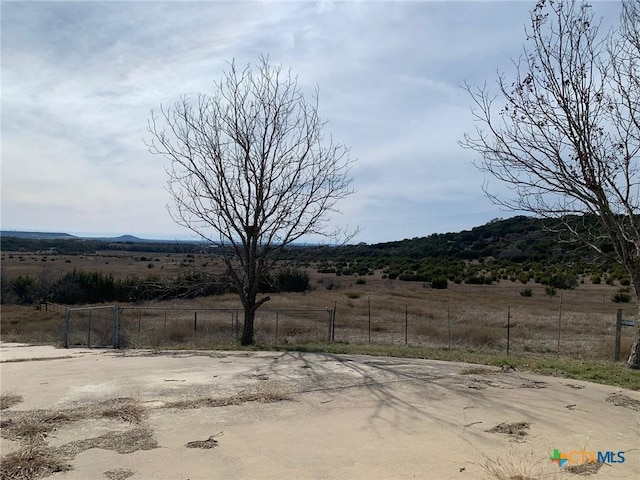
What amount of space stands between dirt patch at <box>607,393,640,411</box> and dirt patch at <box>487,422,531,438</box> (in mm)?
2123

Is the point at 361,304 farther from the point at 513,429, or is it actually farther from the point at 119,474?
the point at 119,474

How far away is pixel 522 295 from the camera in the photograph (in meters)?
41.0

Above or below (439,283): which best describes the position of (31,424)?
below

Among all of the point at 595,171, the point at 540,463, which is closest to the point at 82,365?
the point at 540,463

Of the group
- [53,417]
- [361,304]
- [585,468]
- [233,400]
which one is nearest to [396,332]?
[361,304]

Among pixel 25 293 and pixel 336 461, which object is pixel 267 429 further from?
pixel 25 293

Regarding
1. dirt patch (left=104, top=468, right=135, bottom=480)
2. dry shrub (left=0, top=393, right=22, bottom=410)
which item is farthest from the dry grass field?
dirt patch (left=104, top=468, right=135, bottom=480)

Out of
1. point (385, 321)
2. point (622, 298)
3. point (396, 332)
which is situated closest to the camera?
point (396, 332)

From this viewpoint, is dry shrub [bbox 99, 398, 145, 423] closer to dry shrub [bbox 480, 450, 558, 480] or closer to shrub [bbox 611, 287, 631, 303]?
dry shrub [bbox 480, 450, 558, 480]

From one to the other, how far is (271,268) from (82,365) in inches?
263

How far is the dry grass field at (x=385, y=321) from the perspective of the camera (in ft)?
60.0

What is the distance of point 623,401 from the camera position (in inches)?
317

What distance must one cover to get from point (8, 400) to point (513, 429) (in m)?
6.96

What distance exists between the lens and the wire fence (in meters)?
16.9
